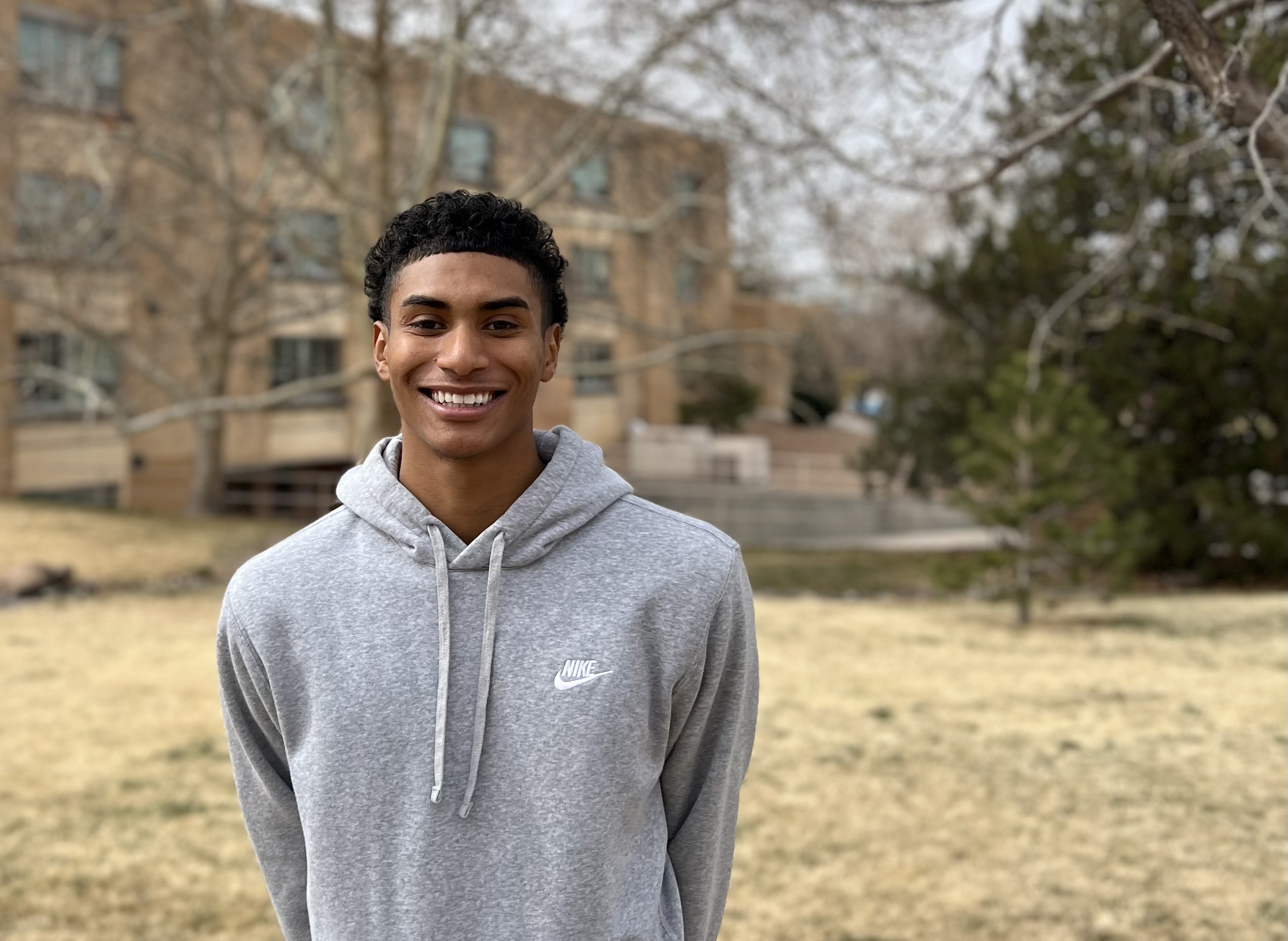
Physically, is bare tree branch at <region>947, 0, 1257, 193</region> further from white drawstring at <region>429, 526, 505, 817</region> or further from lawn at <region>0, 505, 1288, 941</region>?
lawn at <region>0, 505, 1288, 941</region>

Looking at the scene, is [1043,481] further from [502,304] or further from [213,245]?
[213,245]

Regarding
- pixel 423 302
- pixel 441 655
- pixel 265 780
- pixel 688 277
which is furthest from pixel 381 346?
pixel 688 277

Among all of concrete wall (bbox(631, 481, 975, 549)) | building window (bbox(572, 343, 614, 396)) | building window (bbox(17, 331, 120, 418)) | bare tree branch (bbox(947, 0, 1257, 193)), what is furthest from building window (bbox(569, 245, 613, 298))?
bare tree branch (bbox(947, 0, 1257, 193))

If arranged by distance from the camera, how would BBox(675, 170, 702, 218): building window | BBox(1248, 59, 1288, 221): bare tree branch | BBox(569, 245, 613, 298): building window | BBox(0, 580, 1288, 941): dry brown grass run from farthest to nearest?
BBox(569, 245, 613, 298): building window, BBox(675, 170, 702, 218): building window, BBox(0, 580, 1288, 941): dry brown grass, BBox(1248, 59, 1288, 221): bare tree branch

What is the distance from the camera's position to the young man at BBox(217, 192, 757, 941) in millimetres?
1983

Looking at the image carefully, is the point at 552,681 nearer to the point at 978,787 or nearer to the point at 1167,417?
the point at 978,787

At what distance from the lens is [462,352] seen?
6.61 ft

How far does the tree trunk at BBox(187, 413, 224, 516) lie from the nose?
2064 cm

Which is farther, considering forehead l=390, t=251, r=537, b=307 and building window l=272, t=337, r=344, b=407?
building window l=272, t=337, r=344, b=407

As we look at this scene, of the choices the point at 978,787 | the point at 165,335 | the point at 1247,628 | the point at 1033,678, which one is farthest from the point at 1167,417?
the point at 165,335

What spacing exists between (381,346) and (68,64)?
49.1 feet

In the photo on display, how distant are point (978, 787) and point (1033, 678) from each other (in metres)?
2.96

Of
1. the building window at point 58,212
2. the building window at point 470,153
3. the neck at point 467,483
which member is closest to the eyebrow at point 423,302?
the neck at point 467,483

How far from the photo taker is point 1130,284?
1556 centimetres
